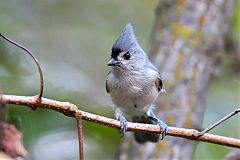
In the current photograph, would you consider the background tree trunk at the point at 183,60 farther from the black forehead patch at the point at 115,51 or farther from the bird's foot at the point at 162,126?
the black forehead patch at the point at 115,51

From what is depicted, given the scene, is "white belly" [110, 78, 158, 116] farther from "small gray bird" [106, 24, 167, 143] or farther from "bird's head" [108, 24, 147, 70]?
"bird's head" [108, 24, 147, 70]

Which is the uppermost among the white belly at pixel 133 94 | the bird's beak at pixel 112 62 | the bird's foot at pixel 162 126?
the bird's beak at pixel 112 62

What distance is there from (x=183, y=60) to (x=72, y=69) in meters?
1.58

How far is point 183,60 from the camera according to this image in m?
3.71

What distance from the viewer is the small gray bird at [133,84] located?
10.7ft

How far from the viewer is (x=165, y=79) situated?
143 inches

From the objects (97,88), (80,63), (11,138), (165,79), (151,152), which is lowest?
(11,138)

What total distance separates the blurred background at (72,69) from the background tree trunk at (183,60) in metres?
0.32

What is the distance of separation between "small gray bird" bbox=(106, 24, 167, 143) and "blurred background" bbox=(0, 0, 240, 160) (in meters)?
0.23

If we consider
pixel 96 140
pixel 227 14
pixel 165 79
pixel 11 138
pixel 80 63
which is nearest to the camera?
pixel 11 138

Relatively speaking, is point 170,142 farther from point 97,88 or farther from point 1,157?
point 1,157

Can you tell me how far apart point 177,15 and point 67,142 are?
1.32 metres

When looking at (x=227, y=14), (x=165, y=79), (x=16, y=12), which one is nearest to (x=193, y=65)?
(x=165, y=79)

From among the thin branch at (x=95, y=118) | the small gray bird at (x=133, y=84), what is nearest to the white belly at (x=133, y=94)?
the small gray bird at (x=133, y=84)
